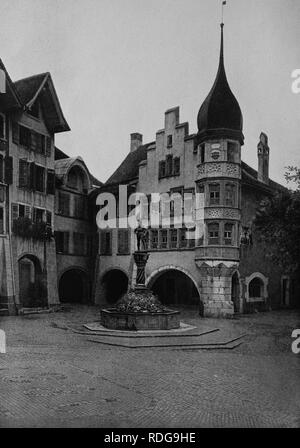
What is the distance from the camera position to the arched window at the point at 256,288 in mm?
35469

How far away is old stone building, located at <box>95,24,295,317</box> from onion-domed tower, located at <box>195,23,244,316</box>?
6 centimetres

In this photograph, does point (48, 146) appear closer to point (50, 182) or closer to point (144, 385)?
point (50, 182)

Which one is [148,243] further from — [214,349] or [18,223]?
[214,349]

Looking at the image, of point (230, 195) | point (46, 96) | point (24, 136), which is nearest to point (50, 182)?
point (24, 136)

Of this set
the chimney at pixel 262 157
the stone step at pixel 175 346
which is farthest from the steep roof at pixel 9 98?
the chimney at pixel 262 157

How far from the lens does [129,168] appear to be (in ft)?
133

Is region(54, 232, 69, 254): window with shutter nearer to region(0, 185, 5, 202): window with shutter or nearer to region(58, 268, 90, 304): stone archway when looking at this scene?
region(58, 268, 90, 304): stone archway

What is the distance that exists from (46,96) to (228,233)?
15.6 metres

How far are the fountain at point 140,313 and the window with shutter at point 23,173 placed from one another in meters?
12.4

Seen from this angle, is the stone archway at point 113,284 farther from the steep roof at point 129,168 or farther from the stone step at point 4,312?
the stone step at point 4,312

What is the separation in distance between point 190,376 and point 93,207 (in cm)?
2881

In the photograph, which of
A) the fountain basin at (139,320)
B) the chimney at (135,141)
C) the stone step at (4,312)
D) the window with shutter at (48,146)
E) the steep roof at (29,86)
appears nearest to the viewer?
the fountain basin at (139,320)

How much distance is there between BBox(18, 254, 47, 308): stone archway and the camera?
1303 inches
